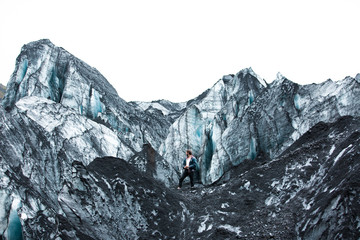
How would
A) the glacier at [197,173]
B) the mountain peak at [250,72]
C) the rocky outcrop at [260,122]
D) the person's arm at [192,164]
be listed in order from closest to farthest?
1. the glacier at [197,173]
2. the person's arm at [192,164]
3. the rocky outcrop at [260,122]
4. the mountain peak at [250,72]

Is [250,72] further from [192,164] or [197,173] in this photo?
[192,164]

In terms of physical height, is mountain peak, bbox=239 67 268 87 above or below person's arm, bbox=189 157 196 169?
above

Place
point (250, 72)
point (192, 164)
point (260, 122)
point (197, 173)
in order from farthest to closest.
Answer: point (250, 72) < point (197, 173) < point (260, 122) < point (192, 164)

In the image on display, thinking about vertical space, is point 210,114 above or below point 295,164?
above

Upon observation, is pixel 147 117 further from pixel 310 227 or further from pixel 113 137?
pixel 310 227

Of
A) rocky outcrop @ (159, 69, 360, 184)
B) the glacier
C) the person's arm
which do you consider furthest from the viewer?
rocky outcrop @ (159, 69, 360, 184)

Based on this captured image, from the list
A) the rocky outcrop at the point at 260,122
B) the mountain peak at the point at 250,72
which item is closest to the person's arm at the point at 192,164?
the rocky outcrop at the point at 260,122

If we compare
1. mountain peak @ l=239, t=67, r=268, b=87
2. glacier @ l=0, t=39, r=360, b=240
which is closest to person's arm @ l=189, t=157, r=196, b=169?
glacier @ l=0, t=39, r=360, b=240

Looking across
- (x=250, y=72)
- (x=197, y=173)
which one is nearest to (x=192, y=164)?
(x=197, y=173)

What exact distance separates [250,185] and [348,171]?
4884 mm

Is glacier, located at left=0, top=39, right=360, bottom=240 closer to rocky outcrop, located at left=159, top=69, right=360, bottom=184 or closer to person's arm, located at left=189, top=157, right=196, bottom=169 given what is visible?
rocky outcrop, located at left=159, top=69, right=360, bottom=184

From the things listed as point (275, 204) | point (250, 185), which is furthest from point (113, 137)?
point (275, 204)

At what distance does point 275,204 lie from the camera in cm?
1460

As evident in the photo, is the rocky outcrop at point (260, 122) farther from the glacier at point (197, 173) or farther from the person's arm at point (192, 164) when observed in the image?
the person's arm at point (192, 164)
